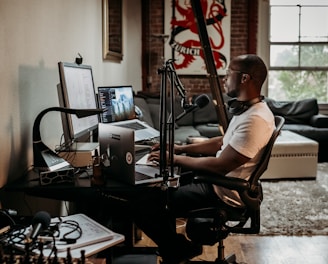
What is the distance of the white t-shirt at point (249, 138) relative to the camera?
2271 millimetres

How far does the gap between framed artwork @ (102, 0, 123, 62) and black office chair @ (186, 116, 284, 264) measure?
2.42 metres

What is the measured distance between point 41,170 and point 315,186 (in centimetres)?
340

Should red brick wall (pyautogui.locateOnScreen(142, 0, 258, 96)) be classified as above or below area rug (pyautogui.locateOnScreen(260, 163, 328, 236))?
above

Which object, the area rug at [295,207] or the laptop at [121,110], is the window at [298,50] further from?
the laptop at [121,110]

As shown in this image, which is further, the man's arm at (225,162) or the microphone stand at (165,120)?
the man's arm at (225,162)

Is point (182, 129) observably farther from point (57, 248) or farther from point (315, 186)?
point (57, 248)

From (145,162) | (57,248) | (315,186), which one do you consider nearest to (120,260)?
(145,162)

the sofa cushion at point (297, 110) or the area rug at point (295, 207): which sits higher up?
the sofa cushion at point (297, 110)

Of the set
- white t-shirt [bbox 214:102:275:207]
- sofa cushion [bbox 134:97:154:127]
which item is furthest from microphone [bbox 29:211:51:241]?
sofa cushion [bbox 134:97:154:127]

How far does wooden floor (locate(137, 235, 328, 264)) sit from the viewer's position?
3.03m

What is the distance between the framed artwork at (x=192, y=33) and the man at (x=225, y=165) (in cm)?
450

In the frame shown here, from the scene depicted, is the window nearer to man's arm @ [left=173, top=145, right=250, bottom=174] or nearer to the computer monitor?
the computer monitor

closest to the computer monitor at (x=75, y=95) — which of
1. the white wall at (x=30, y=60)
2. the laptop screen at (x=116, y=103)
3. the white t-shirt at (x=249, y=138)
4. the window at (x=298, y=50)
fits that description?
the white wall at (x=30, y=60)

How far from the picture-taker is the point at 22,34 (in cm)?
226
